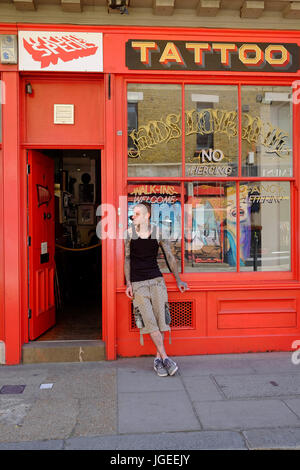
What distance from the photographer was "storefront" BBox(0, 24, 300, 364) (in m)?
→ 5.30

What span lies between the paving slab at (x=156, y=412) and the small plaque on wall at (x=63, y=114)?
11.5 ft

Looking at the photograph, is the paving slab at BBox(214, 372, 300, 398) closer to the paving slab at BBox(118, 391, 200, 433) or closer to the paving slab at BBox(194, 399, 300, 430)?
the paving slab at BBox(194, 399, 300, 430)

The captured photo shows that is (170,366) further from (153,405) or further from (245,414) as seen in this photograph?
(245,414)

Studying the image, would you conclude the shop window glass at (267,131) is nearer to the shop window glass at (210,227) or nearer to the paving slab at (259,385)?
the shop window glass at (210,227)

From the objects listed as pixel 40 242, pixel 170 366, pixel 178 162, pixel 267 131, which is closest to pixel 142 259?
pixel 170 366

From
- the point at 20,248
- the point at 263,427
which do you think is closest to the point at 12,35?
the point at 20,248

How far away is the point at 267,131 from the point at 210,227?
5.19 ft

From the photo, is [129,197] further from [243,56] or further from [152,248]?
[243,56]

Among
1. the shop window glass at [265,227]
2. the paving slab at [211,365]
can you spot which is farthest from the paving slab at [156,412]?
the shop window glass at [265,227]

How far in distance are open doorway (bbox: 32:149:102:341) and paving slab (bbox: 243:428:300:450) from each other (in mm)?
2891

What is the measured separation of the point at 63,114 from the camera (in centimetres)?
546

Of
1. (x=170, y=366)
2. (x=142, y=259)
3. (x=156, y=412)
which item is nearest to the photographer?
(x=156, y=412)

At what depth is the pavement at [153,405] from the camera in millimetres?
3424

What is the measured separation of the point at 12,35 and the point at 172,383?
4677 millimetres
